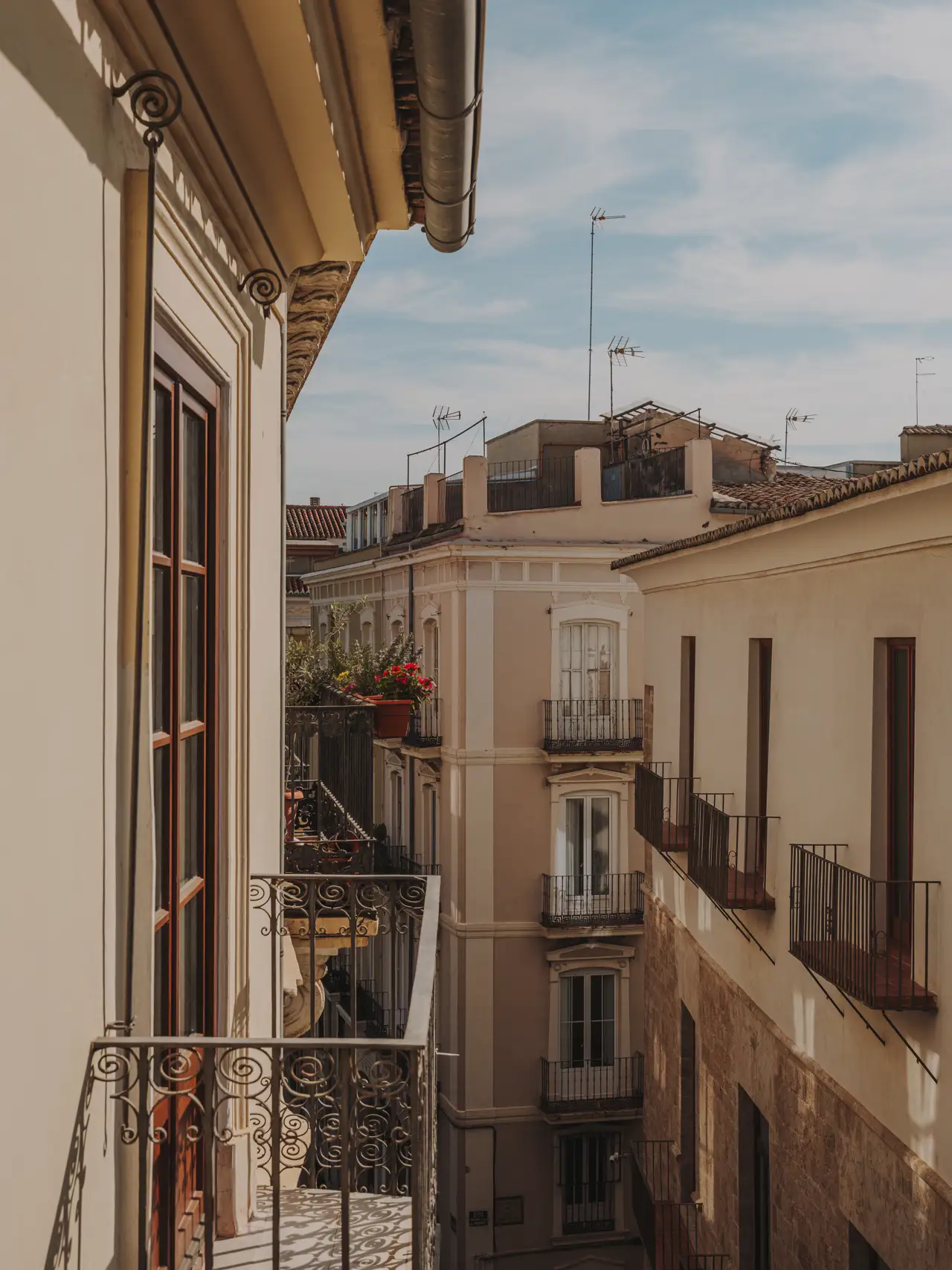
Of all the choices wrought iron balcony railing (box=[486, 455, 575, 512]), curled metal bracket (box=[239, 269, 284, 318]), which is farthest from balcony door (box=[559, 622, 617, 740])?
curled metal bracket (box=[239, 269, 284, 318])

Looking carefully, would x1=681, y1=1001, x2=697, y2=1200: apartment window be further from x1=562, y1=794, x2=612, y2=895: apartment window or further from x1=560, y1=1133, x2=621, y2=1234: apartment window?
x1=560, y1=1133, x2=621, y2=1234: apartment window

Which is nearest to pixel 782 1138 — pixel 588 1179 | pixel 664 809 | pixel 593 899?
Answer: pixel 664 809

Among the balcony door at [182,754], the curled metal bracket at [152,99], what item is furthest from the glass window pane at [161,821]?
the curled metal bracket at [152,99]

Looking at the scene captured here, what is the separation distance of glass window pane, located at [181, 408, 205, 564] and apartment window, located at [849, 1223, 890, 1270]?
6309 millimetres

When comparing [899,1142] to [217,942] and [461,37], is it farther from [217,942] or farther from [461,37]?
[461,37]

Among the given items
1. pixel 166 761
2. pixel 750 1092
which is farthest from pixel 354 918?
pixel 750 1092

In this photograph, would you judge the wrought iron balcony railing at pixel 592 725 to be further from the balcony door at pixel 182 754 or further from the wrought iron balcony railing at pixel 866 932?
the balcony door at pixel 182 754

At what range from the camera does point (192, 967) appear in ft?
13.0

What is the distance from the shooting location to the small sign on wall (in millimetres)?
19156

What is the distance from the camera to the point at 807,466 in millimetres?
24500

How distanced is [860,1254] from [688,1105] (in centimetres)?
472

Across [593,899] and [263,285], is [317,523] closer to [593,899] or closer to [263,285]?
[593,899]

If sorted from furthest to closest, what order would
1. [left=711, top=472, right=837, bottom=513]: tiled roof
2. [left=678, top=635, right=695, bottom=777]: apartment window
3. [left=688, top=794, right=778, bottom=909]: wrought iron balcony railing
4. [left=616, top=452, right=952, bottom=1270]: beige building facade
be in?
[left=711, top=472, right=837, bottom=513]: tiled roof, [left=678, top=635, right=695, bottom=777]: apartment window, [left=688, top=794, right=778, bottom=909]: wrought iron balcony railing, [left=616, top=452, right=952, bottom=1270]: beige building facade

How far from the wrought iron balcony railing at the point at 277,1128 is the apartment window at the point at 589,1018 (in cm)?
1477
